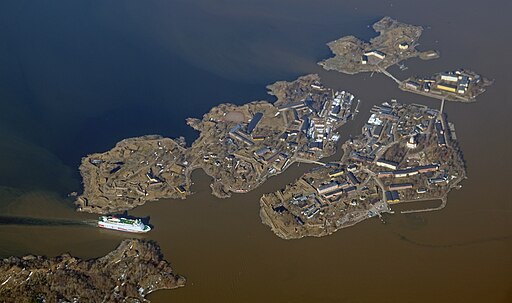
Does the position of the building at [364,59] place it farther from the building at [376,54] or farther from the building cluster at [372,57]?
the building at [376,54]

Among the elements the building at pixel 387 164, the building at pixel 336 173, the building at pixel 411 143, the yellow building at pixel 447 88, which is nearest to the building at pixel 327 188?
the building at pixel 336 173

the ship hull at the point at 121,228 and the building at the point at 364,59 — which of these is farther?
the building at the point at 364,59

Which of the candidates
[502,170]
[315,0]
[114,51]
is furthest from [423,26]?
[114,51]

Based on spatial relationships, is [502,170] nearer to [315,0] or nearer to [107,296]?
[107,296]

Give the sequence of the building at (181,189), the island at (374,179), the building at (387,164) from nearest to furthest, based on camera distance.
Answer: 1. the island at (374,179)
2. the building at (181,189)
3. the building at (387,164)

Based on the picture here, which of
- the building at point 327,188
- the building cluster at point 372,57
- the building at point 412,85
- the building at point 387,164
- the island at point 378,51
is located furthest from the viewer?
the building cluster at point 372,57

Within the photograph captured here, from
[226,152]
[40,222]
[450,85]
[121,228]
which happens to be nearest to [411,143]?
[450,85]
